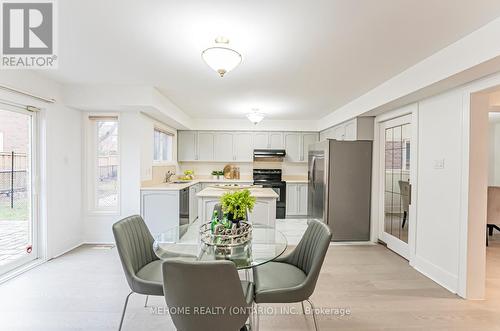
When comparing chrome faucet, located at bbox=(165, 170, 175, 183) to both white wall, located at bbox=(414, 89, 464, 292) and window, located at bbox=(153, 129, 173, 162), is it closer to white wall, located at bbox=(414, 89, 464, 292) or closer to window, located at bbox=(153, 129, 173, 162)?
window, located at bbox=(153, 129, 173, 162)

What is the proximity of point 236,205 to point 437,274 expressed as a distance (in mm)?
2543

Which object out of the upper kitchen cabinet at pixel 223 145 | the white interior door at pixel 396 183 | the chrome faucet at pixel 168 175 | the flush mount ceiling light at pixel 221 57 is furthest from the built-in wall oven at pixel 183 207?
the white interior door at pixel 396 183

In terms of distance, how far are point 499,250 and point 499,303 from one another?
2087 mm

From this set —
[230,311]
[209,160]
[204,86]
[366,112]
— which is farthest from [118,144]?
[366,112]

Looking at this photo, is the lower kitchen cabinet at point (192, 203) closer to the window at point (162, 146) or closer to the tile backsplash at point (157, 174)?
the tile backsplash at point (157, 174)

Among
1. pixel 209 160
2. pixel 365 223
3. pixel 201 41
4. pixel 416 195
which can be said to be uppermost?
pixel 201 41

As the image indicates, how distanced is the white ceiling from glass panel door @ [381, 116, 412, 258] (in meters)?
0.86

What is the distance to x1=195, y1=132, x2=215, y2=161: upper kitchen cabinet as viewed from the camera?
6.36m

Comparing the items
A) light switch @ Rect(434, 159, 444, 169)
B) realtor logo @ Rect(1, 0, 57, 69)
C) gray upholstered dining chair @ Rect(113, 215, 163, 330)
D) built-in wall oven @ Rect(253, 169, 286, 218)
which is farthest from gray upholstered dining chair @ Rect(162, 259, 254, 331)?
built-in wall oven @ Rect(253, 169, 286, 218)

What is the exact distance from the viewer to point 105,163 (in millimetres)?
4180

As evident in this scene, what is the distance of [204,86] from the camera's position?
359 cm

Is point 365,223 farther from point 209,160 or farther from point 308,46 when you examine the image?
point 209,160

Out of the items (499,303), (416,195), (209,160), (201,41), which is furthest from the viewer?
(209,160)

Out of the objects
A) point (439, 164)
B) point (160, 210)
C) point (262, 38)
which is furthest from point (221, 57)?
point (160, 210)
